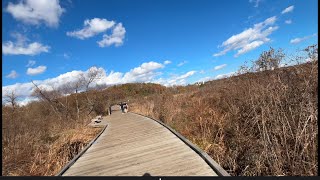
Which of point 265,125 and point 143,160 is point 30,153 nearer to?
point 143,160

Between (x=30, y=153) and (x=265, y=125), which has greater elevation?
(x=265, y=125)

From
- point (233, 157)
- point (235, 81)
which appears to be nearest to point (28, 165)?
point (233, 157)

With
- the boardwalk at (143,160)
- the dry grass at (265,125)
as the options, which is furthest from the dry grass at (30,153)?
the dry grass at (265,125)

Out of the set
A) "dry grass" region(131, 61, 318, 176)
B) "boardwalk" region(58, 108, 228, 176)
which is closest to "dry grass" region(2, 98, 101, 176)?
"boardwalk" region(58, 108, 228, 176)

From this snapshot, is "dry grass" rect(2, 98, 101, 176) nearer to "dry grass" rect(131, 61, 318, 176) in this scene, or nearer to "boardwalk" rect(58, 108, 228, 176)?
"boardwalk" rect(58, 108, 228, 176)

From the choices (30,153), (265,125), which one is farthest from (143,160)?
(30,153)

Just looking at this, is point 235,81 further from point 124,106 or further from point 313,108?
point 124,106

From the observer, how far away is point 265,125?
7598mm

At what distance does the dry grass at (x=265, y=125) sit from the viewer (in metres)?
6.03

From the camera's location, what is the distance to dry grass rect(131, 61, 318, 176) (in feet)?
19.8

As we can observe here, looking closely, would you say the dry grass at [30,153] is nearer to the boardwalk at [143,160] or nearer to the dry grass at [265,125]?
the boardwalk at [143,160]

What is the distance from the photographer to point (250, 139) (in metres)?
8.08

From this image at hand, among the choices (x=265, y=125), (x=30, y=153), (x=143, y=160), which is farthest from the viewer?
(x=30, y=153)

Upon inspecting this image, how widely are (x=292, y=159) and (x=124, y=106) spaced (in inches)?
869
